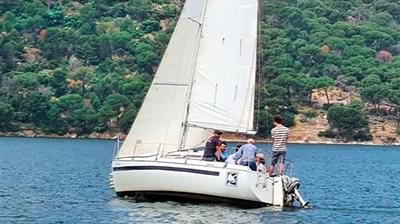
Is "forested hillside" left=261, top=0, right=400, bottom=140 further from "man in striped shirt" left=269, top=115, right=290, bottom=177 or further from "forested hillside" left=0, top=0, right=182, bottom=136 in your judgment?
"man in striped shirt" left=269, top=115, right=290, bottom=177

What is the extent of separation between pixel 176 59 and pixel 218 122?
315cm

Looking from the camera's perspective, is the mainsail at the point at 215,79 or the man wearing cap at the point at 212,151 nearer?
the man wearing cap at the point at 212,151

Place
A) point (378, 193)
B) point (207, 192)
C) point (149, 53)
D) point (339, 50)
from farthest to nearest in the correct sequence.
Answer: point (339, 50)
point (149, 53)
point (378, 193)
point (207, 192)

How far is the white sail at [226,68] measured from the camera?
39594mm

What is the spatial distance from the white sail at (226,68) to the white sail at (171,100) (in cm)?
45

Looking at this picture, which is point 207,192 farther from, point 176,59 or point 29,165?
point 29,165

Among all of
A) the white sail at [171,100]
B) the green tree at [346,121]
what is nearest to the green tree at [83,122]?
the green tree at [346,121]

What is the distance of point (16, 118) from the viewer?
468 ft

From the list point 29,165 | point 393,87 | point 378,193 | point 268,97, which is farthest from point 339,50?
point 378,193

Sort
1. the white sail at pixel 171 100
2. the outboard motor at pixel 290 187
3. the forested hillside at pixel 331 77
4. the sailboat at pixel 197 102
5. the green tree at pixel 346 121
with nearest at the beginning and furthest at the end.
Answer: the sailboat at pixel 197 102, the outboard motor at pixel 290 187, the white sail at pixel 171 100, the green tree at pixel 346 121, the forested hillside at pixel 331 77

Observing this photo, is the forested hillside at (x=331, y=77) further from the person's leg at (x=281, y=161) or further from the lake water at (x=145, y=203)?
the person's leg at (x=281, y=161)

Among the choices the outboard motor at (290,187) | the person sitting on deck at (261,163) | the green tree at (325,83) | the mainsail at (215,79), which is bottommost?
the outboard motor at (290,187)

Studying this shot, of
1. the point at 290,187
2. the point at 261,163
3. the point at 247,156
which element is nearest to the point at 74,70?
the point at 290,187

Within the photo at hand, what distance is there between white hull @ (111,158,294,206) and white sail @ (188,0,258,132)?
253 cm
